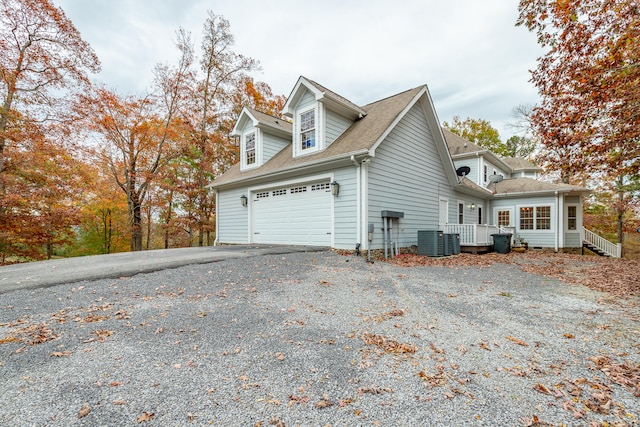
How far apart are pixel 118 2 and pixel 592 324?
15.1 metres

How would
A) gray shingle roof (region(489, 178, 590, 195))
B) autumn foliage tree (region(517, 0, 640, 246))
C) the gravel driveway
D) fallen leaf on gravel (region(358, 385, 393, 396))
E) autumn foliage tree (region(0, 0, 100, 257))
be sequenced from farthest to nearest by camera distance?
gray shingle roof (region(489, 178, 590, 195)) < autumn foliage tree (region(0, 0, 100, 257)) < autumn foliage tree (region(517, 0, 640, 246)) < fallen leaf on gravel (region(358, 385, 393, 396)) < the gravel driveway

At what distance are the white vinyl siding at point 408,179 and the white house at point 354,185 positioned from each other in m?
0.03

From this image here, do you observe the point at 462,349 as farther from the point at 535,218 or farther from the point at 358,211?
the point at 535,218

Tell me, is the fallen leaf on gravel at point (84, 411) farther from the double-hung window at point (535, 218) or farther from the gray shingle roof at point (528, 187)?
the double-hung window at point (535, 218)

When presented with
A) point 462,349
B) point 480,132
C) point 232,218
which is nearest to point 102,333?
point 462,349

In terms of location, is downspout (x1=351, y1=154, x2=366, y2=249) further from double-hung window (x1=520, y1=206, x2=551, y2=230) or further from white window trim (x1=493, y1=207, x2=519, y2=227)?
double-hung window (x1=520, y1=206, x2=551, y2=230)

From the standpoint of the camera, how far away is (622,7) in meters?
5.07

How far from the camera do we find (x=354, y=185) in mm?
8250

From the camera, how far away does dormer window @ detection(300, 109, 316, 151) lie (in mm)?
9798

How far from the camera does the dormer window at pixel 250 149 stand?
12.3 m

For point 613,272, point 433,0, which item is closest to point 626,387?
point 613,272

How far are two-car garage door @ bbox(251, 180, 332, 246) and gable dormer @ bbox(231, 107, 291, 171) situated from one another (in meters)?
1.73

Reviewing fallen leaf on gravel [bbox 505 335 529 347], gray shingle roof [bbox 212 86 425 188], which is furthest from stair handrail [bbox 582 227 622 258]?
fallen leaf on gravel [bbox 505 335 529 347]

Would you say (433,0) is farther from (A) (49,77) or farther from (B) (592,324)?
(A) (49,77)
